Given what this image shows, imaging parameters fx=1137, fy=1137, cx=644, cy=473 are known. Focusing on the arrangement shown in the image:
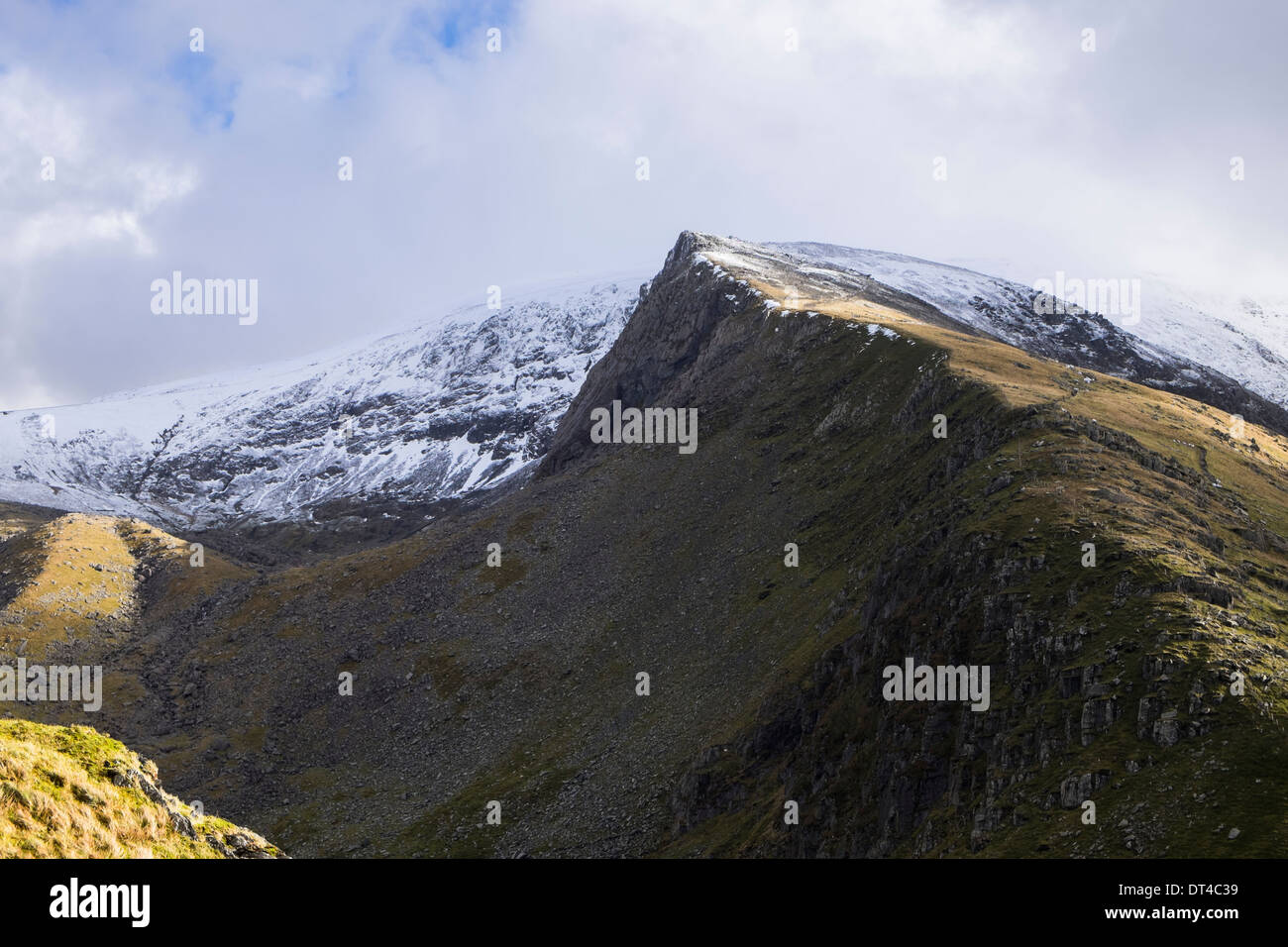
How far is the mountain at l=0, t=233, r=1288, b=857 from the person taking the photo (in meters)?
45.6

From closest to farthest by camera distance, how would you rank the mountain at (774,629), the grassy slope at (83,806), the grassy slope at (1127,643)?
the grassy slope at (83,806)
the grassy slope at (1127,643)
the mountain at (774,629)

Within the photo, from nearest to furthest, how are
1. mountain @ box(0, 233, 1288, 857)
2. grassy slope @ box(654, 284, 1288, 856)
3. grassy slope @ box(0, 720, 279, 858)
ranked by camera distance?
grassy slope @ box(0, 720, 279, 858)
grassy slope @ box(654, 284, 1288, 856)
mountain @ box(0, 233, 1288, 857)

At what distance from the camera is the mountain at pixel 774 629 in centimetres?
4559

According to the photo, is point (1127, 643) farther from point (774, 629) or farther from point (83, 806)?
point (774, 629)

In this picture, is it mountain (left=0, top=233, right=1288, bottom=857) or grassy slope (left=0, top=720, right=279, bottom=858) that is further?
mountain (left=0, top=233, right=1288, bottom=857)

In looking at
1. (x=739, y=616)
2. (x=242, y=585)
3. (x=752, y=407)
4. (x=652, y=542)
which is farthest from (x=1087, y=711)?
(x=242, y=585)

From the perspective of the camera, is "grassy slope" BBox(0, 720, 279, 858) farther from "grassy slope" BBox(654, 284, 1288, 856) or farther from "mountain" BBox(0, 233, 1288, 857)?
"grassy slope" BBox(654, 284, 1288, 856)

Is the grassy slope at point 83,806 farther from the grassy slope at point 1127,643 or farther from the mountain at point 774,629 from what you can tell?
the grassy slope at point 1127,643

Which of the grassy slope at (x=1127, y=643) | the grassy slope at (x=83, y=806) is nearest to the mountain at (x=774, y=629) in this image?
the grassy slope at (x=1127, y=643)

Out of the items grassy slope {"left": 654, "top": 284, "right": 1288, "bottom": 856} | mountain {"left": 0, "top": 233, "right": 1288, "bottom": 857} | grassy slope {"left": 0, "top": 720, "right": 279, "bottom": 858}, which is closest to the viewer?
grassy slope {"left": 0, "top": 720, "right": 279, "bottom": 858}

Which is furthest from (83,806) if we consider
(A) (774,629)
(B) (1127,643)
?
(A) (774,629)

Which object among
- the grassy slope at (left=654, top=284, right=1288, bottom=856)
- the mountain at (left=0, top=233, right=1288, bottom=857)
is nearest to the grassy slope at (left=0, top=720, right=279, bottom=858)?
the mountain at (left=0, top=233, right=1288, bottom=857)

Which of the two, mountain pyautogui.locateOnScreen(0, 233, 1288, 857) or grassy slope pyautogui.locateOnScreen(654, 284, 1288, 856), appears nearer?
grassy slope pyautogui.locateOnScreen(654, 284, 1288, 856)
